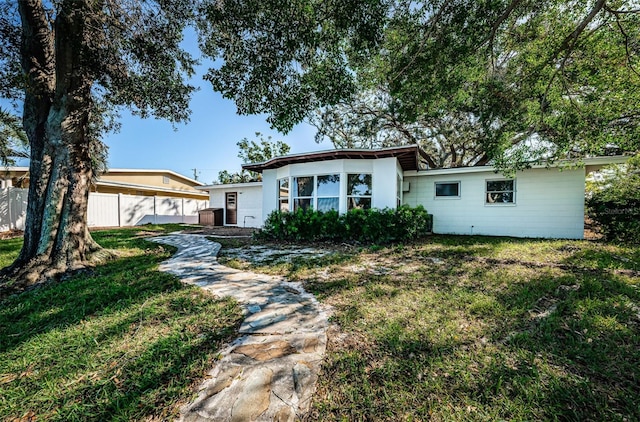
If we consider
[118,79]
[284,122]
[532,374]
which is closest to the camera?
[532,374]

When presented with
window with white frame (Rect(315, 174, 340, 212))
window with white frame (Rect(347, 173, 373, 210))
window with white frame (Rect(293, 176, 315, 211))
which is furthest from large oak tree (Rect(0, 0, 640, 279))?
window with white frame (Rect(293, 176, 315, 211))

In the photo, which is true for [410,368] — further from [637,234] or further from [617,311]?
[637,234]

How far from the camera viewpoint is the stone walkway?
1.58m

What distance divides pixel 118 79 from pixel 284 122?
13.1 ft

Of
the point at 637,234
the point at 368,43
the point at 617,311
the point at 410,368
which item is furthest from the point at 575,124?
the point at 410,368

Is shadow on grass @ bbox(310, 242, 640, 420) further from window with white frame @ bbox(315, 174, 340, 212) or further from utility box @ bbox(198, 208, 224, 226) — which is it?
utility box @ bbox(198, 208, 224, 226)

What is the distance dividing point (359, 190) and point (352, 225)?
165cm

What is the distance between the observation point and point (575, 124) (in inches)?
256

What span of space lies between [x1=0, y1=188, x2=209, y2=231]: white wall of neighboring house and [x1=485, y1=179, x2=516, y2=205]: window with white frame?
62.0ft

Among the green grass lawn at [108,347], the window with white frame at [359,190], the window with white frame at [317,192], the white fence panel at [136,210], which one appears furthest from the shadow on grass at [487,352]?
the white fence panel at [136,210]

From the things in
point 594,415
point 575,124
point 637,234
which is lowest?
point 594,415

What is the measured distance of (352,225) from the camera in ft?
25.7

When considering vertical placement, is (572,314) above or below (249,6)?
below

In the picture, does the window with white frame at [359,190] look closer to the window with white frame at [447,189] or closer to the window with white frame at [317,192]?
the window with white frame at [317,192]
